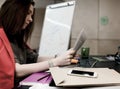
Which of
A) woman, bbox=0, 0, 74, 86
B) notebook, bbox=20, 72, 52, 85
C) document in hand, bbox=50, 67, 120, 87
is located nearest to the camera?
document in hand, bbox=50, 67, 120, 87

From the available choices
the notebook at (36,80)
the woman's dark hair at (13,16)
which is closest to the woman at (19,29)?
the woman's dark hair at (13,16)

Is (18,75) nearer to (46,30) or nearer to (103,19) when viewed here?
(46,30)

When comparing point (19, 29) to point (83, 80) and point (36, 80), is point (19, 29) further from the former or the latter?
point (83, 80)

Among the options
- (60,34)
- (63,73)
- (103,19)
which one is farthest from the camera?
(103,19)

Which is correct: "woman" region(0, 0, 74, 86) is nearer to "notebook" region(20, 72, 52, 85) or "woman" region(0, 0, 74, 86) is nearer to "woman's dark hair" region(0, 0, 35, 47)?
"woman's dark hair" region(0, 0, 35, 47)

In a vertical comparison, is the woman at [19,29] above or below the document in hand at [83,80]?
above

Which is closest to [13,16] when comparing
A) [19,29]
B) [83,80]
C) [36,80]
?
[19,29]

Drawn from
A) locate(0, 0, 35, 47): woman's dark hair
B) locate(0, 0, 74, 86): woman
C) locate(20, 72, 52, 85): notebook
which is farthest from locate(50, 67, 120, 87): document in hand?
locate(0, 0, 35, 47): woman's dark hair

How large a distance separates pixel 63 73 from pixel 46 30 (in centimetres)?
146

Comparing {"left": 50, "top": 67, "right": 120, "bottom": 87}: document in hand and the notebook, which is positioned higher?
{"left": 50, "top": 67, "right": 120, "bottom": 87}: document in hand

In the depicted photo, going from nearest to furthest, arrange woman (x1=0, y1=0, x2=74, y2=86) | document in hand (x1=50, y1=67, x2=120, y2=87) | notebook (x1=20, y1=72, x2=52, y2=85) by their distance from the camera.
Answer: document in hand (x1=50, y1=67, x2=120, y2=87), notebook (x1=20, y1=72, x2=52, y2=85), woman (x1=0, y1=0, x2=74, y2=86)

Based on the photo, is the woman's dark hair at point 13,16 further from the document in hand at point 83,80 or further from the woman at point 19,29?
the document in hand at point 83,80

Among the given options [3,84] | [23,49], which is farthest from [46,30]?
[3,84]

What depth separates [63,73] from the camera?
1.10 m
